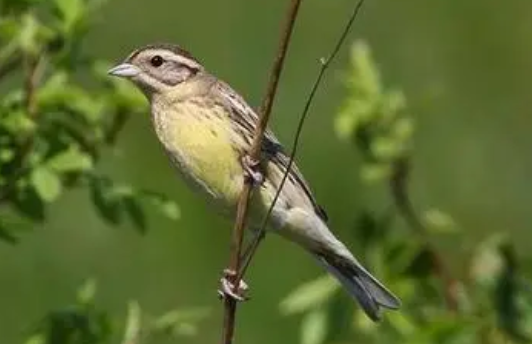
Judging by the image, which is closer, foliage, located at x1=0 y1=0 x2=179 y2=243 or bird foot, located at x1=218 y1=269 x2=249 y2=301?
bird foot, located at x1=218 y1=269 x2=249 y2=301

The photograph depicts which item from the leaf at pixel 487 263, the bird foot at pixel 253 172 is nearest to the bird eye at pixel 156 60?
the bird foot at pixel 253 172

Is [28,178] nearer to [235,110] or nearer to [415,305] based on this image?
[235,110]

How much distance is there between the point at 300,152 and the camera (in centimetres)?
882

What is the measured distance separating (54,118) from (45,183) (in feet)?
0.86

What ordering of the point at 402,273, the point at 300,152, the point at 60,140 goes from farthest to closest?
1. the point at 300,152
2. the point at 402,273
3. the point at 60,140

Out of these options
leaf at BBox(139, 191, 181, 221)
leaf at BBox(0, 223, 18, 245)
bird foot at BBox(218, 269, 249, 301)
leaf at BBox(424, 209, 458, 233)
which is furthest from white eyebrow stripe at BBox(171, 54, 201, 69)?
leaf at BBox(424, 209, 458, 233)

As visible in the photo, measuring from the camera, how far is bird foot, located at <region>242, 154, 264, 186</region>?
16.5 feet

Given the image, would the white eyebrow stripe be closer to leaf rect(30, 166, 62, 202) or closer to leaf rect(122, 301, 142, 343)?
leaf rect(30, 166, 62, 202)

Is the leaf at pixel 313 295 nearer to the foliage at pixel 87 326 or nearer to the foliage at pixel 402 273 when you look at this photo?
the foliage at pixel 402 273

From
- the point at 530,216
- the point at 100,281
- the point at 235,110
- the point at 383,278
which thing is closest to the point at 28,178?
the point at 235,110

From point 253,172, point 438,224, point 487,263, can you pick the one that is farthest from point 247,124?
point 487,263

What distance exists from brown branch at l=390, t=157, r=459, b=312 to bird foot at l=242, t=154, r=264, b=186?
2.80 ft

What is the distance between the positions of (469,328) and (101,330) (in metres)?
0.90

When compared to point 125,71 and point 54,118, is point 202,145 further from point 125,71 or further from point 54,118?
point 54,118
